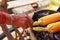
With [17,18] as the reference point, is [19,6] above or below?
below

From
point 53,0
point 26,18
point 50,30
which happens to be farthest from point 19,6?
point 26,18

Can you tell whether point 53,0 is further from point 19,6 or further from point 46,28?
point 46,28

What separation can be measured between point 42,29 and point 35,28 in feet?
0.17

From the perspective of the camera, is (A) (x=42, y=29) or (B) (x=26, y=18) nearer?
(B) (x=26, y=18)

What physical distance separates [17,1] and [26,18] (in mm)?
1420

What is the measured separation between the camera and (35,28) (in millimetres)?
784

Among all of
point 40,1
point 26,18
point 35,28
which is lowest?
point 40,1

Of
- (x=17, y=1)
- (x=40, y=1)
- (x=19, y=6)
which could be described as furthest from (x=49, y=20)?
(x=40, y=1)

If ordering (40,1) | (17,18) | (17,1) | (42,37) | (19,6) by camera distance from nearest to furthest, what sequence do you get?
(17,18) < (42,37) < (19,6) < (17,1) < (40,1)

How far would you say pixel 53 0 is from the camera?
1838 millimetres

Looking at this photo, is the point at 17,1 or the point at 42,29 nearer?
the point at 42,29

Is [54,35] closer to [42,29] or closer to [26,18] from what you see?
[42,29]

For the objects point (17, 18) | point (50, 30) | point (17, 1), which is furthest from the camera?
point (17, 1)

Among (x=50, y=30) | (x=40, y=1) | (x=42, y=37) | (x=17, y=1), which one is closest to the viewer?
(x=50, y=30)
